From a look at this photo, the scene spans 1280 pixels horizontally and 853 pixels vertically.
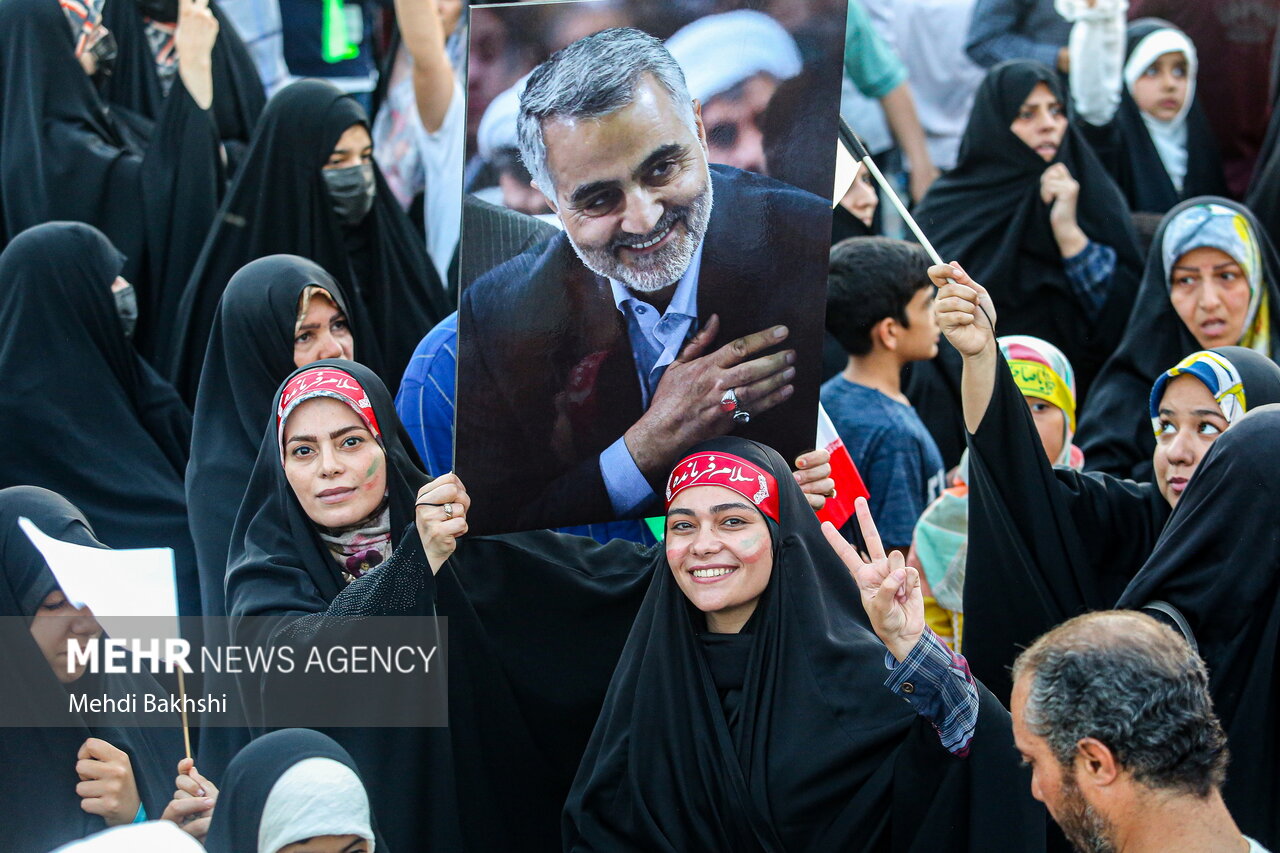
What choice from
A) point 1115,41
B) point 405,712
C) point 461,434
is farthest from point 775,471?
point 1115,41

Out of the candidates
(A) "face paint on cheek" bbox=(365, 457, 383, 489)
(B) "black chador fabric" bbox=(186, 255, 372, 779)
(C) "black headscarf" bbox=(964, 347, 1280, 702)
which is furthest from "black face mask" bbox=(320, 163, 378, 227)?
(C) "black headscarf" bbox=(964, 347, 1280, 702)

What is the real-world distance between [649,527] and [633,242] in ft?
3.36

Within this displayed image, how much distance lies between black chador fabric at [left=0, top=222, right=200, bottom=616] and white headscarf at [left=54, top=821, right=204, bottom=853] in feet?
6.62

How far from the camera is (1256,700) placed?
319 cm

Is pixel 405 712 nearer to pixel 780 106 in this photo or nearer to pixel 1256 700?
pixel 780 106

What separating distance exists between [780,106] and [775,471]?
0.74 meters

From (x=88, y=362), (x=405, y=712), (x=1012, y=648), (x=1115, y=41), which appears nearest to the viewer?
(x=405, y=712)

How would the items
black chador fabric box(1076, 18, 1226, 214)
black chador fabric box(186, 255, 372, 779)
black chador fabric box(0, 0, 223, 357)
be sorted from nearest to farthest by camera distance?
black chador fabric box(186, 255, 372, 779), black chador fabric box(0, 0, 223, 357), black chador fabric box(1076, 18, 1226, 214)

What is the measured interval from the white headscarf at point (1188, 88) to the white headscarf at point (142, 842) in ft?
17.7

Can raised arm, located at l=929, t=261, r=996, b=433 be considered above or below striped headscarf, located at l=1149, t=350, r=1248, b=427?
above

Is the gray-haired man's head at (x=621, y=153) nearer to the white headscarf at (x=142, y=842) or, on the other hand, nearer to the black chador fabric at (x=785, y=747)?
the black chador fabric at (x=785, y=747)

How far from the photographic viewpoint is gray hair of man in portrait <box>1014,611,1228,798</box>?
2.45 metres

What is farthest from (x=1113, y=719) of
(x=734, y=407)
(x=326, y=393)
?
(x=326, y=393)

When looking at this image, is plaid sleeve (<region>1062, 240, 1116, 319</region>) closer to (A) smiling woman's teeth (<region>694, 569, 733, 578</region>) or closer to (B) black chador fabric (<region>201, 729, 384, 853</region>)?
(A) smiling woman's teeth (<region>694, 569, 733, 578</region>)
